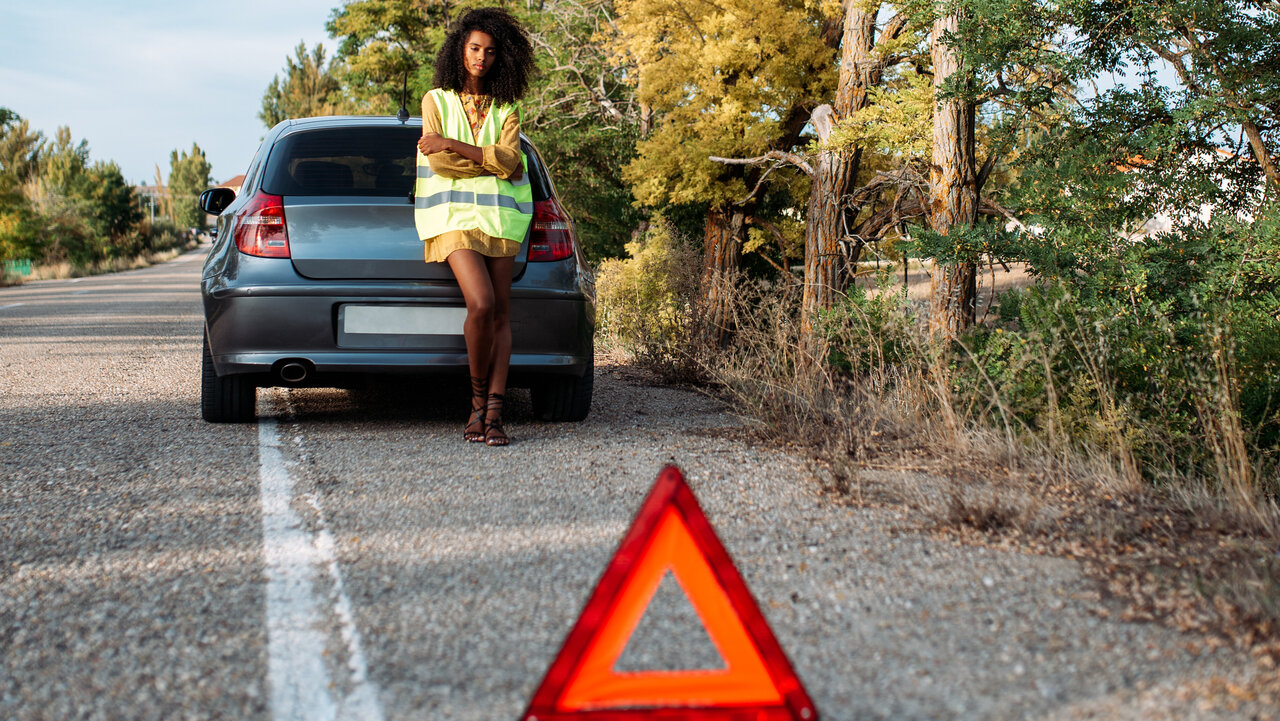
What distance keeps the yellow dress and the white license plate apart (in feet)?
0.86

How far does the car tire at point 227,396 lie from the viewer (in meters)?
5.48

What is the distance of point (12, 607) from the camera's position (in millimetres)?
2898

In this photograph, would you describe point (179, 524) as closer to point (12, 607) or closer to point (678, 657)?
point (12, 607)

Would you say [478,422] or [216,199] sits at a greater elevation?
[216,199]

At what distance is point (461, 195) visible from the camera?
193 inches

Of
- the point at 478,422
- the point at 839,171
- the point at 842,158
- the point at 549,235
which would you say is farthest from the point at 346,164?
the point at 839,171

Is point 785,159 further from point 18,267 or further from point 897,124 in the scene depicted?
point 18,267

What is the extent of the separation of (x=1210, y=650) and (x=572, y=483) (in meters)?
2.42

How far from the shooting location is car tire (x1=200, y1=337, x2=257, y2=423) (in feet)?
18.0

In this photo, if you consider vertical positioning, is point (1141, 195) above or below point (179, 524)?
above

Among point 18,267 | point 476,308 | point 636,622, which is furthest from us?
point 18,267

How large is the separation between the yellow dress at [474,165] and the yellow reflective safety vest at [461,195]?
3 cm

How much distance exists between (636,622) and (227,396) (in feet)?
13.5

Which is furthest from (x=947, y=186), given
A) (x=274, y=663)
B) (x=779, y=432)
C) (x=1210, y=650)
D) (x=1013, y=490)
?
(x=274, y=663)
